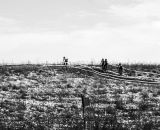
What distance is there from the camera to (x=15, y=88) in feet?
121

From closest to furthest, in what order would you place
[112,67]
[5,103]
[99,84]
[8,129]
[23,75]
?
[8,129], [5,103], [99,84], [23,75], [112,67]

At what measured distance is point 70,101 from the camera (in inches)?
1202

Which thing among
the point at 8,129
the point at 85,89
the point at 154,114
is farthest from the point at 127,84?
the point at 8,129

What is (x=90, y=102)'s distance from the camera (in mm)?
29391

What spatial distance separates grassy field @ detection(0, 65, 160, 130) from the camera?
19766 mm

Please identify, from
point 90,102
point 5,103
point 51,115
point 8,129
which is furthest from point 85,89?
point 8,129

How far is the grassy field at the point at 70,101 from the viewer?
19.8 meters

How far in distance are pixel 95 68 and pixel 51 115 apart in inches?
1305

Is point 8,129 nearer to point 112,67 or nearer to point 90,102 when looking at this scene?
point 90,102

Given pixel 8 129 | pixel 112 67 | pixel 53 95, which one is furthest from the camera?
pixel 112 67

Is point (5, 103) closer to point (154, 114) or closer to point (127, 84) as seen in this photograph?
point (154, 114)

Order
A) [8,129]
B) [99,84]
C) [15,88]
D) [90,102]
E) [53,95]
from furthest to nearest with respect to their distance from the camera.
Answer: [99,84], [15,88], [53,95], [90,102], [8,129]

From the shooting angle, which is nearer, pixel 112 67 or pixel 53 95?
pixel 53 95

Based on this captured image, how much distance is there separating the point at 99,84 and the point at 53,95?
33.5 ft
